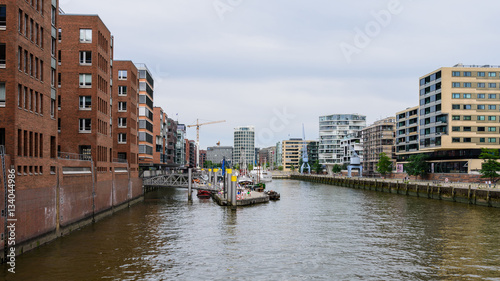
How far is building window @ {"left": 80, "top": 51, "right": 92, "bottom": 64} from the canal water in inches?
849

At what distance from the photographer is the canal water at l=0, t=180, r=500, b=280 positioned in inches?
1265

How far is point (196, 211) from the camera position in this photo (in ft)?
237

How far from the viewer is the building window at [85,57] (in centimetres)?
6325

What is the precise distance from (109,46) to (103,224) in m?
30.4

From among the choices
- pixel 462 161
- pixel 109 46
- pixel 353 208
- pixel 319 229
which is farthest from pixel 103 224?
pixel 462 161

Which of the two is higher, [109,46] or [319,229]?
[109,46]

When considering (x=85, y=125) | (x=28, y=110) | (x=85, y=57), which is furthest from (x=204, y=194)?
(x=28, y=110)

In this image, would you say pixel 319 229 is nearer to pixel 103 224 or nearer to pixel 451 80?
pixel 103 224

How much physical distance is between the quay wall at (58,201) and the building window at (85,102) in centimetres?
930

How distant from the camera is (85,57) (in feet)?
208

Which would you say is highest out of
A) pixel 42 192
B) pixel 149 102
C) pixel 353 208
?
pixel 149 102

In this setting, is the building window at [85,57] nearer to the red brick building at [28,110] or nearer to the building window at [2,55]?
the red brick building at [28,110]

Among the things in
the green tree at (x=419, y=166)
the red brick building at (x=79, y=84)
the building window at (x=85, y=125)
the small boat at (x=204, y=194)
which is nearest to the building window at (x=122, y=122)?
the small boat at (x=204, y=194)

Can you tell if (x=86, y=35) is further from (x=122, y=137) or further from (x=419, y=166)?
(x=419, y=166)
